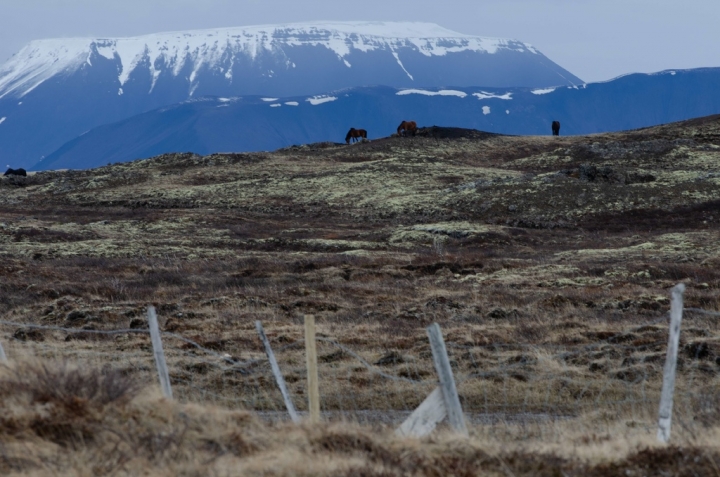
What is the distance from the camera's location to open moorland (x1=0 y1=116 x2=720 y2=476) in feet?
24.5

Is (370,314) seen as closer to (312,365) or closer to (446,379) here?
(312,365)

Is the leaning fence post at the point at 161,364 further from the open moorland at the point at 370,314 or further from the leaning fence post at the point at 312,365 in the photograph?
the leaning fence post at the point at 312,365

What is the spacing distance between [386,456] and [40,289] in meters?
19.5

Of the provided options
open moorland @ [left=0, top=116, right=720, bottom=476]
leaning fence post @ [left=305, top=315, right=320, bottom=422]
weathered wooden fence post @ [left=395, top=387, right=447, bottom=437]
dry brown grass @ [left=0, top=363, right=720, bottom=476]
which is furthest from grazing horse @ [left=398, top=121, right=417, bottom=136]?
weathered wooden fence post @ [left=395, top=387, right=447, bottom=437]

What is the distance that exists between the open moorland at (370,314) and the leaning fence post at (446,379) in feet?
0.78

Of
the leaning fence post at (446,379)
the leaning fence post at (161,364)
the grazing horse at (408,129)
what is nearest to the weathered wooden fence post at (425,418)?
the leaning fence post at (446,379)

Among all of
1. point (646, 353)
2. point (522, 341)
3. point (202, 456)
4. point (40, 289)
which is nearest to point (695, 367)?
point (646, 353)

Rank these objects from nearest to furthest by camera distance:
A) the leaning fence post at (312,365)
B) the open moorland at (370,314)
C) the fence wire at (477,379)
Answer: the open moorland at (370,314) < the leaning fence post at (312,365) < the fence wire at (477,379)

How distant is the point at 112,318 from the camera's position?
19.8 meters

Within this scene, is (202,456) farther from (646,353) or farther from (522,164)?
(522,164)

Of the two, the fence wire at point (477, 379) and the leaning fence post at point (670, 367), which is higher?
the leaning fence post at point (670, 367)

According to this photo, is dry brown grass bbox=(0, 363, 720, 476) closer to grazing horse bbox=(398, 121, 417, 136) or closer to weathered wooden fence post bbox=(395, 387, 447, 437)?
weathered wooden fence post bbox=(395, 387, 447, 437)

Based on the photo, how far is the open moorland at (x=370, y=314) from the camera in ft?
24.5

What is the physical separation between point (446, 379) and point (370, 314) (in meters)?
12.1
